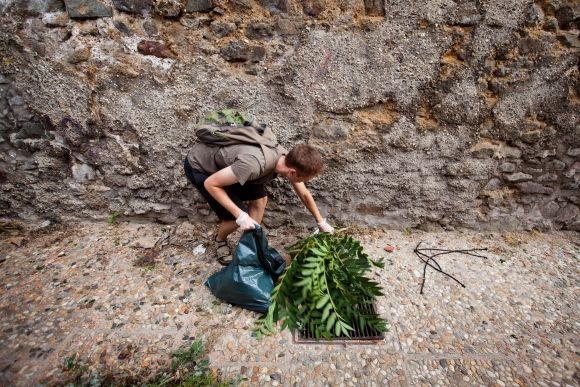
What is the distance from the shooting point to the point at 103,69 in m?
2.21

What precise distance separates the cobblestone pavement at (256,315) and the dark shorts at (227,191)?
45cm

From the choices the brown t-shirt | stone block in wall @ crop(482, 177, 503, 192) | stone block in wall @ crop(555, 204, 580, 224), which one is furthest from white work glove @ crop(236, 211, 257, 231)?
stone block in wall @ crop(555, 204, 580, 224)

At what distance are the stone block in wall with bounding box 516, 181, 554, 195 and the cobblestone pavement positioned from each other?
1.49 ft

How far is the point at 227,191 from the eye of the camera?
7.07ft

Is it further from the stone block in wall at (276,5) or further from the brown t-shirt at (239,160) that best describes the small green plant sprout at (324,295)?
the stone block in wall at (276,5)

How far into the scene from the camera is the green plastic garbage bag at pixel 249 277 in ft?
6.31

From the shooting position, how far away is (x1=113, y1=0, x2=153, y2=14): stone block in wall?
2049 millimetres

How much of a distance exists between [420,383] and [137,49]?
2776 mm

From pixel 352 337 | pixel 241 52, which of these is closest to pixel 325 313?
pixel 352 337

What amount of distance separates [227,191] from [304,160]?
642 mm

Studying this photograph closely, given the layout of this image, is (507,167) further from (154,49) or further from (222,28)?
(154,49)

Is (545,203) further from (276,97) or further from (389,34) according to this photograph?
(276,97)

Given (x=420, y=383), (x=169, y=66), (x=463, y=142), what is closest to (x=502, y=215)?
(x=463, y=142)

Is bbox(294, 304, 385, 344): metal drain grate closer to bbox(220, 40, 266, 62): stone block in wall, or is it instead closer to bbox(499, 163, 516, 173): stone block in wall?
bbox(499, 163, 516, 173): stone block in wall
